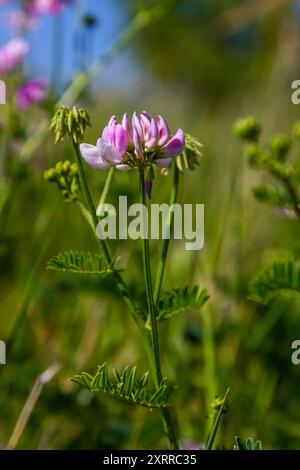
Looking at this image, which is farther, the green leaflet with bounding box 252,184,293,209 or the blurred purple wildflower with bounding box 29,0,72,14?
the blurred purple wildflower with bounding box 29,0,72,14

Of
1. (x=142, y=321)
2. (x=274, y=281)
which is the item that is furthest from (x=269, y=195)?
(x=142, y=321)

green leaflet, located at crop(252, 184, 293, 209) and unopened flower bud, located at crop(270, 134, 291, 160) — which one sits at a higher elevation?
unopened flower bud, located at crop(270, 134, 291, 160)

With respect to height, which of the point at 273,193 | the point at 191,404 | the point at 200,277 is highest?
the point at 273,193

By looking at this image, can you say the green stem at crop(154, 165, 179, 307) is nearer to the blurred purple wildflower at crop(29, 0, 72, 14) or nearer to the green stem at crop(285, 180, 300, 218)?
the green stem at crop(285, 180, 300, 218)

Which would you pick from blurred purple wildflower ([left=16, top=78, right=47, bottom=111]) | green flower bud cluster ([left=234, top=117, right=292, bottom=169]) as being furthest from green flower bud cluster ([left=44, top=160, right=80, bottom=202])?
blurred purple wildflower ([left=16, top=78, right=47, bottom=111])

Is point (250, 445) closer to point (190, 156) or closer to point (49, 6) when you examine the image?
point (190, 156)
